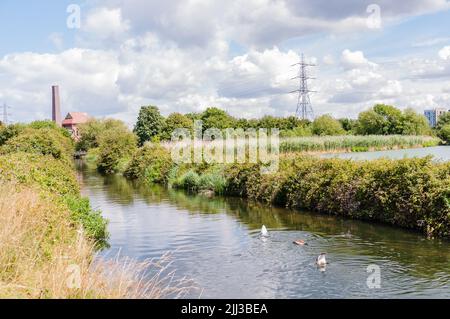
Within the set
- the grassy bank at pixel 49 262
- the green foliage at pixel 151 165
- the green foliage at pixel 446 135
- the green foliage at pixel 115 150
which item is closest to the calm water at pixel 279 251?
the grassy bank at pixel 49 262

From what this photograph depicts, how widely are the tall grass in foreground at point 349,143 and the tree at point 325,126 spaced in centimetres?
1232

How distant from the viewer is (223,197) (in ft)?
93.2

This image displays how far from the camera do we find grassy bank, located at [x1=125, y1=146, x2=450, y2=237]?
16.0 metres

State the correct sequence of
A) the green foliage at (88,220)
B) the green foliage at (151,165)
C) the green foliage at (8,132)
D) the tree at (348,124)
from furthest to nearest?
the tree at (348,124), the green foliage at (8,132), the green foliage at (151,165), the green foliage at (88,220)

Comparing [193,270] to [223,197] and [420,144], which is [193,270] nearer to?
[223,197]

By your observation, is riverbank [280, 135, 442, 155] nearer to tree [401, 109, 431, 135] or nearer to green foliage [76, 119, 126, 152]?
tree [401, 109, 431, 135]

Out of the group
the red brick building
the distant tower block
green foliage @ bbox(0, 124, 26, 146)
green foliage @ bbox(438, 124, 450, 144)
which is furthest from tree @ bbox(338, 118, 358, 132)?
the distant tower block

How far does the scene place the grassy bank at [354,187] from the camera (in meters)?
16.0

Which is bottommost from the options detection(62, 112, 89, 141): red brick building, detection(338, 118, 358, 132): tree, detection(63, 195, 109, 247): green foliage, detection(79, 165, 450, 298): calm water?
detection(79, 165, 450, 298): calm water

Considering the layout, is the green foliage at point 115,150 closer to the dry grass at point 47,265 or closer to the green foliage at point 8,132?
the green foliage at point 8,132

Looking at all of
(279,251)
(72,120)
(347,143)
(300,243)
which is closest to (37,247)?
(279,251)

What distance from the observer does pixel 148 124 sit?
90.1 m

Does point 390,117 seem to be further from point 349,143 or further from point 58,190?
point 58,190
